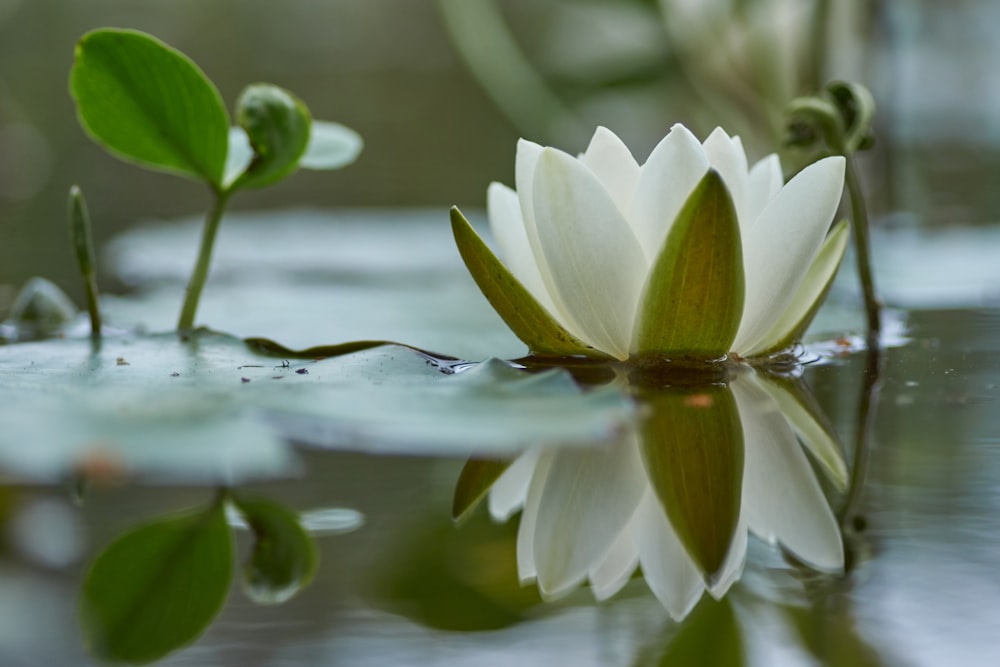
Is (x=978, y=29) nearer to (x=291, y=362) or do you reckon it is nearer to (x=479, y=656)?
(x=291, y=362)

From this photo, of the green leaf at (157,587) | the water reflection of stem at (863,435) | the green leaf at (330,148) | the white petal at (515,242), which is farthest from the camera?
the green leaf at (330,148)

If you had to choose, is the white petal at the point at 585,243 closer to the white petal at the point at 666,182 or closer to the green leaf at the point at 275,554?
the white petal at the point at 666,182

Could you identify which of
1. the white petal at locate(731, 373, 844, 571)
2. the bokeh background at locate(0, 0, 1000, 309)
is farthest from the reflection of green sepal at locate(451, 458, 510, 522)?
the bokeh background at locate(0, 0, 1000, 309)

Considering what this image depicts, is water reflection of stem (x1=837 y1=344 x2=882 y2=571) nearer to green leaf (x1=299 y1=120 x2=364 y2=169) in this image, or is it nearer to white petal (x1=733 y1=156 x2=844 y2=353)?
white petal (x1=733 y1=156 x2=844 y2=353)

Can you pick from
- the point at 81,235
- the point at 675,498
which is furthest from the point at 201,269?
the point at 675,498

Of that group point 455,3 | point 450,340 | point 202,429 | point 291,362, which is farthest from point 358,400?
point 455,3

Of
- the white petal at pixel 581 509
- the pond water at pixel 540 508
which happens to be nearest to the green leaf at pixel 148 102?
the pond water at pixel 540 508

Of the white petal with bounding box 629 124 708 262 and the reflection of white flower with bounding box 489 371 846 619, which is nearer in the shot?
the reflection of white flower with bounding box 489 371 846 619
